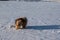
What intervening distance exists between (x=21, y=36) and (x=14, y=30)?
1.06 feet

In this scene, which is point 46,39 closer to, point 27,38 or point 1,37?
point 27,38

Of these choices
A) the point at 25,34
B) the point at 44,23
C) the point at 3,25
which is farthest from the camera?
the point at 44,23

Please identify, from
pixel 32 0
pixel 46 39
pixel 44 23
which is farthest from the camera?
pixel 32 0

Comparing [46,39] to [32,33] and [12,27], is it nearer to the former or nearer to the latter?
Result: [32,33]

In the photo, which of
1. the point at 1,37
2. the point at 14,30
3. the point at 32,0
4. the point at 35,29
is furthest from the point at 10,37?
the point at 32,0

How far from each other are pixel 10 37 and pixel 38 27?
0.78 meters

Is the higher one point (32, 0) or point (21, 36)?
point (21, 36)

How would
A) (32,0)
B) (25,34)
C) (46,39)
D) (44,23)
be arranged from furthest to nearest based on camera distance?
(32,0)
(44,23)
(25,34)
(46,39)

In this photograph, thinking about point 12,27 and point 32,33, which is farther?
point 12,27

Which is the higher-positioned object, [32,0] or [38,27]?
[38,27]

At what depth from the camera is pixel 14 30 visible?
3.27 metres

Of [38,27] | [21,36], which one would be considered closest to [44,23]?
[38,27]

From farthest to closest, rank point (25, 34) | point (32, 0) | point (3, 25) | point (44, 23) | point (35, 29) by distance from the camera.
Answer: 1. point (32, 0)
2. point (44, 23)
3. point (3, 25)
4. point (35, 29)
5. point (25, 34)

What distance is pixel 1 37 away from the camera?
2898 millimetres
